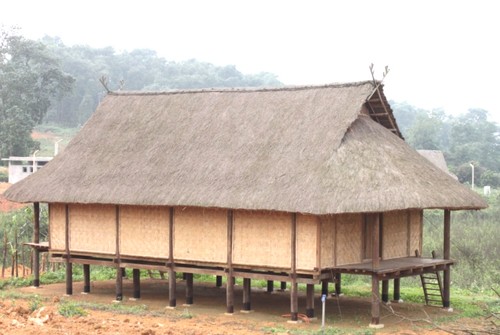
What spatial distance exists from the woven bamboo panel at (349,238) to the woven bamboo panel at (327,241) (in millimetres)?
193

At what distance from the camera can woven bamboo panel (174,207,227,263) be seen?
2012cm

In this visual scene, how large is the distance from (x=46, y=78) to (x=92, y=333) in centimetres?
4779

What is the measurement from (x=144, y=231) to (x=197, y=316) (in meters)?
2.84

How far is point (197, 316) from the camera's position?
19.6 metres

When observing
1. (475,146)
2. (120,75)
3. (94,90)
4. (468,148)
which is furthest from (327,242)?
(120,75)

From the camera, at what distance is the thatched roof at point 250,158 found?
18484 millimetres

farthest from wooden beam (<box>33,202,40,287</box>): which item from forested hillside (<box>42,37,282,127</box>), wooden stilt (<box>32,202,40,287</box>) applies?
forested hillside (<box>42,37,282,127</box>)

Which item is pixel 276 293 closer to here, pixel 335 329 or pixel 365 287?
pixel 365 287

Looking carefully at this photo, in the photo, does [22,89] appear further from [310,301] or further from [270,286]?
[310,301]

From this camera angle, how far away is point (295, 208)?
18.1 metres

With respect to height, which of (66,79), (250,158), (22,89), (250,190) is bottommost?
(250,190)

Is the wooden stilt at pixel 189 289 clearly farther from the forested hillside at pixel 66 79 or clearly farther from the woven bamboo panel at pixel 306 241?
the forested hillside at pixel 66 79

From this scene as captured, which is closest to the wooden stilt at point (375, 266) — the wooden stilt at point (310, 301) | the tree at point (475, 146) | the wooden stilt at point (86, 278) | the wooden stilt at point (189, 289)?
the wooden stilt at point (310, 301)

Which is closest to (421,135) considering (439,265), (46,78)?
(46,78)
